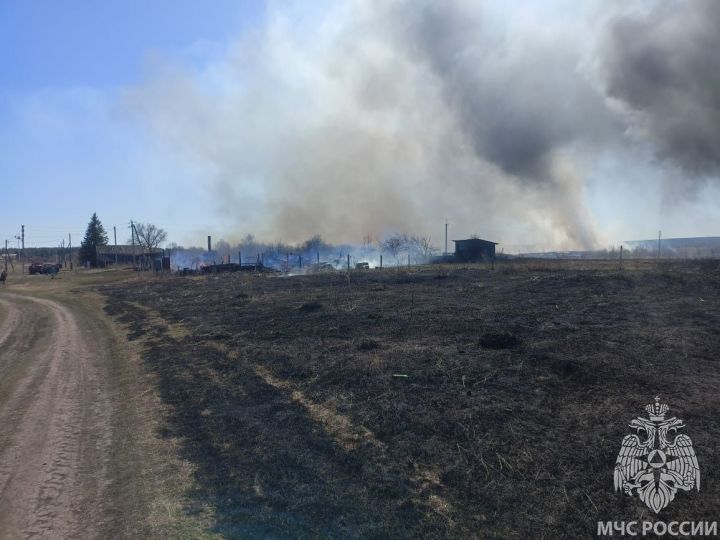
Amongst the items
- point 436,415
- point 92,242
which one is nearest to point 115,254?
point 92,242

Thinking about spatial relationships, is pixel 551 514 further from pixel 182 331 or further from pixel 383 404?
pixel 182 331

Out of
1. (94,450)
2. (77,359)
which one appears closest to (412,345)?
(94,450)

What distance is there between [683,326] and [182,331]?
14365 mm

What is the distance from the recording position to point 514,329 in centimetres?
1176

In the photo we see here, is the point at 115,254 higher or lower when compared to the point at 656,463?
higher

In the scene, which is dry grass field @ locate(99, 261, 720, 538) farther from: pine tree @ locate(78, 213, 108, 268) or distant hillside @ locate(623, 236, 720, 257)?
pine tree @ locate(78, 213, 108, 268)

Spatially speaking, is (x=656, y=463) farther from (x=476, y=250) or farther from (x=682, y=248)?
(x=682, y=248)

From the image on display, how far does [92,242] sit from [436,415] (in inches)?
3651

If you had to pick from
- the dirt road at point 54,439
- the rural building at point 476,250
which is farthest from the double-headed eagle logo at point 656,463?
the rural building at point 476,250

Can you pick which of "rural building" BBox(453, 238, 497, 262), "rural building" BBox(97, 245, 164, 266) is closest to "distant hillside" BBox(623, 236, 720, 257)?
"rural building" BBox(453, 238, 497, 262)

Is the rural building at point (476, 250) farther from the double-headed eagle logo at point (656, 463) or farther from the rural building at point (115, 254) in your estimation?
the double-headed eagle logo at point (656, 463)

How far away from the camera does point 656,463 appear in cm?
511

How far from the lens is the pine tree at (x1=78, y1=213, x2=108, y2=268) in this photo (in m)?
83.8

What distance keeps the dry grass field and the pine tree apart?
260 ft
